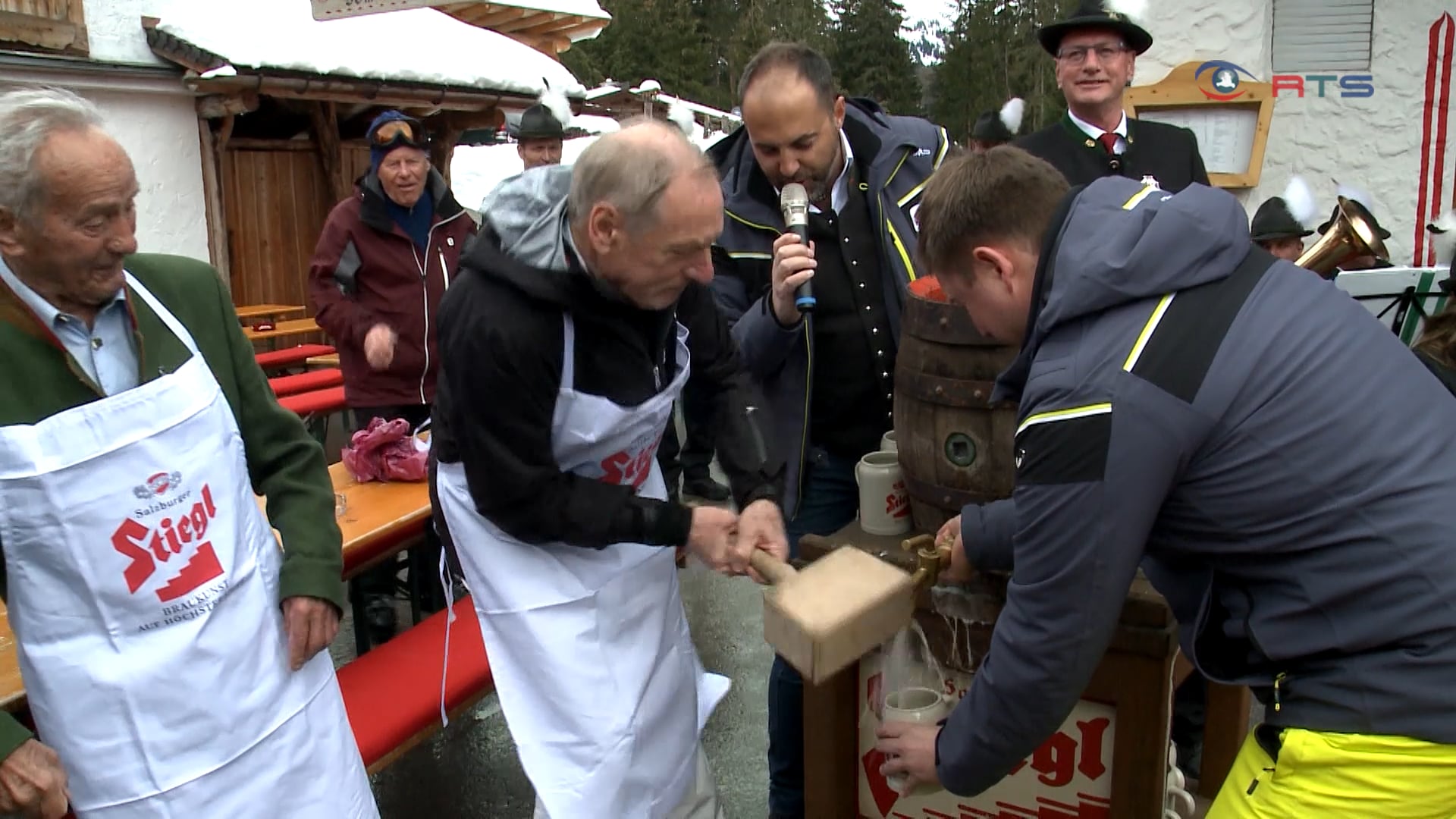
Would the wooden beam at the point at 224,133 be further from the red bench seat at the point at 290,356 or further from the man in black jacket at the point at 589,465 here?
the man in black jacket at the point at 589,465

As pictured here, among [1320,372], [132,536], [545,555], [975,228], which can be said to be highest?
[975,228]

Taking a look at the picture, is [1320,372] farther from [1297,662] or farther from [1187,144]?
[1187,144]

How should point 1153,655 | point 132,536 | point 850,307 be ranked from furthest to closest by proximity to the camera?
point 850,307 → point 1153,655 → point 132,536

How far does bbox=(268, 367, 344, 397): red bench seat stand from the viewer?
612 cm

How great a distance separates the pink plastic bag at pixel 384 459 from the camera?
11.5 ft

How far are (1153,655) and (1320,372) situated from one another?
0.80m

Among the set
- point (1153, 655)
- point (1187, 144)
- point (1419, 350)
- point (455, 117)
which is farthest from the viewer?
point (455, 117)

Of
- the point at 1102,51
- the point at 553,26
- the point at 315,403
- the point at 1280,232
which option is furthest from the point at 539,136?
the point at 553,26

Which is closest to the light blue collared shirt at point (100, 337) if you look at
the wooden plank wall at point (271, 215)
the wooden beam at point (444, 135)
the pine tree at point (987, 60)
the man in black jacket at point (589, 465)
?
the man in black jacket at point (589, 465)

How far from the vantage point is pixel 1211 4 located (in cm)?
555

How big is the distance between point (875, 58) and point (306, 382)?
102 feet

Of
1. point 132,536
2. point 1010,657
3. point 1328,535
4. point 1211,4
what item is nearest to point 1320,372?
point 1328,535

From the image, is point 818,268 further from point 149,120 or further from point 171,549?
point 149,120

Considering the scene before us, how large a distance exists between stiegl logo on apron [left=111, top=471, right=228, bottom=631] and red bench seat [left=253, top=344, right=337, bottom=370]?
19.0 feet
